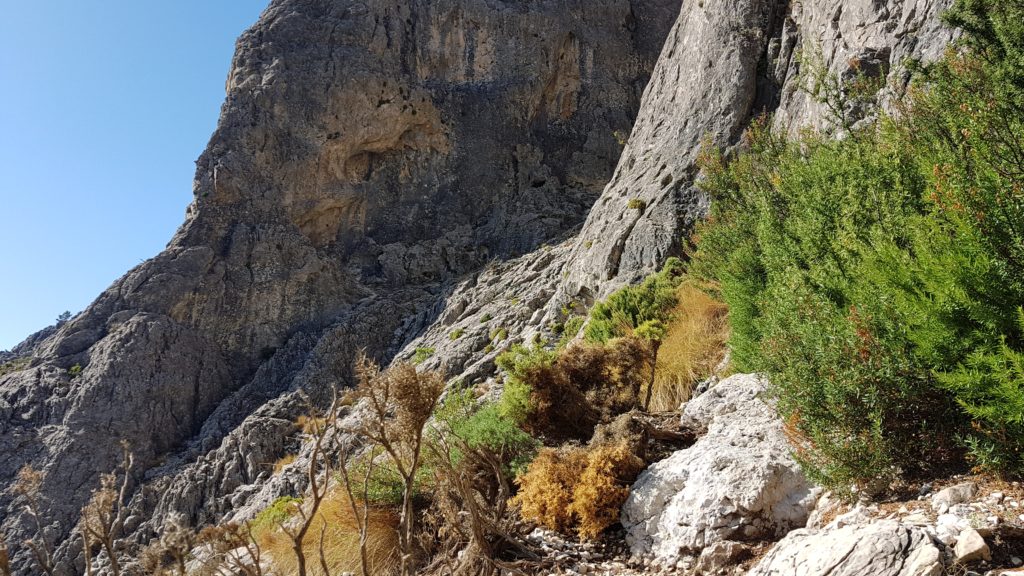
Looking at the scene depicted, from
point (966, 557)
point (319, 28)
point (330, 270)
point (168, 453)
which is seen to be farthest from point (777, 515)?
point (319, 28)

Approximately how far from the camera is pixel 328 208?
30938 mm

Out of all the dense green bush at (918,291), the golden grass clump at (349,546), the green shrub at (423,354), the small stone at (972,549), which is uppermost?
the dense green bush at (918,291)

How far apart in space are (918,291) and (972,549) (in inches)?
54.1

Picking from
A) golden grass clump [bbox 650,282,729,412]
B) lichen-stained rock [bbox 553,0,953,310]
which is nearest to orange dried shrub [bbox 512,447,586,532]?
golden grass clump [bbox 650,282,729,412]

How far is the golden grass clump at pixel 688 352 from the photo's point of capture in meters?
7.60

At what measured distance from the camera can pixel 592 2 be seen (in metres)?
35.4

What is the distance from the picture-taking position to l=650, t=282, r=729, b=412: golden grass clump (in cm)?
760

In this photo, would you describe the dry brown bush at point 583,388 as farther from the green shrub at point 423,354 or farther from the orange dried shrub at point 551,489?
the green shrub at point 423,354

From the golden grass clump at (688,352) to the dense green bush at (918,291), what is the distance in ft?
7.66

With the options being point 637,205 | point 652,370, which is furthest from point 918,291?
point 637,205

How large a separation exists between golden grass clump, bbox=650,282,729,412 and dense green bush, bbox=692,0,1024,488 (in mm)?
2336

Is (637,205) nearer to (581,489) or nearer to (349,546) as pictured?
(581,489)

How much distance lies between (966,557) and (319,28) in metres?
36.4

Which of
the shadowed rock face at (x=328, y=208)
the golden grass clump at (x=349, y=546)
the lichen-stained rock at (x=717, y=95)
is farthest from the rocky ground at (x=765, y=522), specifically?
the shadowed rock face at (x=328, y=208)
